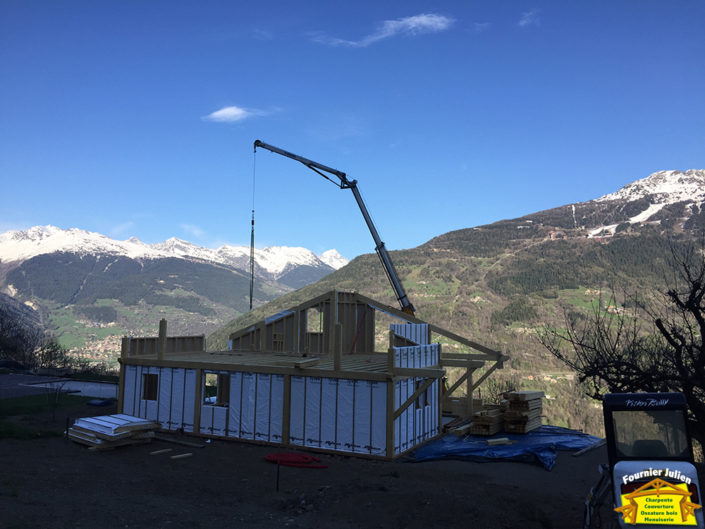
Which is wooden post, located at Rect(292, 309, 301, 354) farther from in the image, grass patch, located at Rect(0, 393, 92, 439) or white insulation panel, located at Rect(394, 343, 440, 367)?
grass patch, located at Rect(0, 393, 92, 439)

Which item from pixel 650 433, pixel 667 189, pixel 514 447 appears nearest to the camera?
pixel 650 433

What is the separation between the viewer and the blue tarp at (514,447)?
17.5m

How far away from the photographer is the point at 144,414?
22391 millimetres

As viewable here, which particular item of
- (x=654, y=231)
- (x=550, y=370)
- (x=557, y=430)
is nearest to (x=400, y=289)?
(x=557, y=430)

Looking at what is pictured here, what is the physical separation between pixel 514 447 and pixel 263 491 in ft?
30.7

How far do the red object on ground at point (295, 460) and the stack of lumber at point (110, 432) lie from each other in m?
5.22

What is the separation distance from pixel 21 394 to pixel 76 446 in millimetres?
12562

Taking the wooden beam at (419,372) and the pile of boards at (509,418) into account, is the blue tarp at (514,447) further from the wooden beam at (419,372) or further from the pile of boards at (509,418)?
the wooden beam at (419,372)

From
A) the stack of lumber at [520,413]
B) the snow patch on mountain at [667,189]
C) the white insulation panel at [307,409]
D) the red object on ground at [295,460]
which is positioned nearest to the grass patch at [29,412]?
the white insulation panel at [307,409]

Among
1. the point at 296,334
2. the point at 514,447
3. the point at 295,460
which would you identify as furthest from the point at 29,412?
the point at 514,447

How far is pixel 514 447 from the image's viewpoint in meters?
18.6

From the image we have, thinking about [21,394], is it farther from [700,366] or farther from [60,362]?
[700,366]

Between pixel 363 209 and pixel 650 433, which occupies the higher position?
pixel 363 209

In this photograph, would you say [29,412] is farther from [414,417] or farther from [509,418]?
[509,418]
